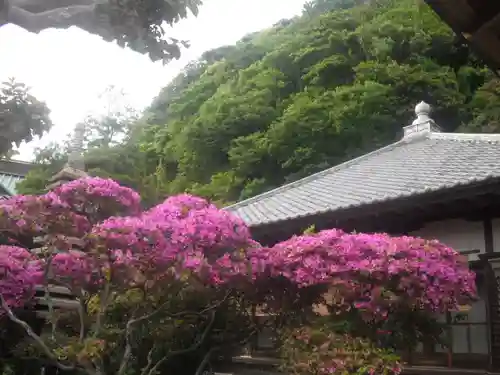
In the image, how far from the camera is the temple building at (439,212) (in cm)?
661

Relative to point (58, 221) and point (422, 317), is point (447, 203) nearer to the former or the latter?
point (422, 317)

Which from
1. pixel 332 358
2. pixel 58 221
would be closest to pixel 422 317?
pixel 332 358

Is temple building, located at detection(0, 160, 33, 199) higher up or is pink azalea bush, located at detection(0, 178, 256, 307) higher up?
temple building, located at detection(0, 160, 33, 199)

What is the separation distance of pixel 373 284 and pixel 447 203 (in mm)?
2034

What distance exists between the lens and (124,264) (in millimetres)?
5410

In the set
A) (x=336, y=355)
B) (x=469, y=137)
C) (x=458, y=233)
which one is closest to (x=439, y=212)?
(x=458, y=233)

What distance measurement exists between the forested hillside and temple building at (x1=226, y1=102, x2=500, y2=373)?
787 centimetres

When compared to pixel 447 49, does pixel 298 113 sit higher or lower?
lower

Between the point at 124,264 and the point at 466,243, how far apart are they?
4.66m

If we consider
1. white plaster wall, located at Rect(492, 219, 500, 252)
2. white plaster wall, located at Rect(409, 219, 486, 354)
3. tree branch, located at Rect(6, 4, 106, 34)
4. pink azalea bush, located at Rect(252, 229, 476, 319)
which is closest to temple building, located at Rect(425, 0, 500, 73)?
tree branch, located at Rect(6, 4, 106, 34)

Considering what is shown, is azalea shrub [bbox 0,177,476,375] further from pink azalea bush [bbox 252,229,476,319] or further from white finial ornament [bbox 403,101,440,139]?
white finial ornament [bbox 403,101,440,139]

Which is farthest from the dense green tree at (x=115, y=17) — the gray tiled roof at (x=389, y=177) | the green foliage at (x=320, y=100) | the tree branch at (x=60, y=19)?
the green foliage at (x=320, y=100)

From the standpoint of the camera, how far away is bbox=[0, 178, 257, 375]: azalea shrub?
5.47m

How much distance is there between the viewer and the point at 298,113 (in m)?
19.2
